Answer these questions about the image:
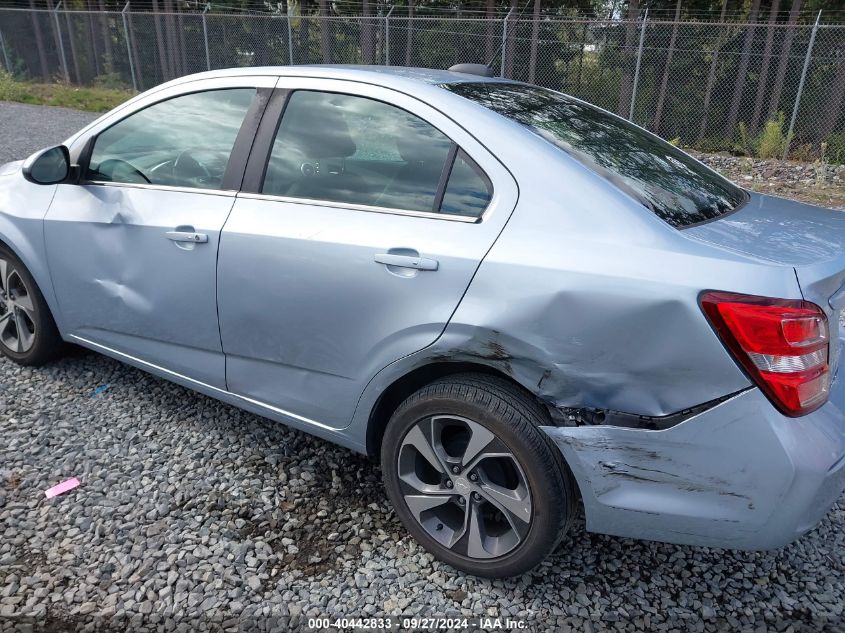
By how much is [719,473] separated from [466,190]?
Result: 1151 millimetres

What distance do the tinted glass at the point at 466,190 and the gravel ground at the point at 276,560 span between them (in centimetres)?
126

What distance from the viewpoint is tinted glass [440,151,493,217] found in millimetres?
2148

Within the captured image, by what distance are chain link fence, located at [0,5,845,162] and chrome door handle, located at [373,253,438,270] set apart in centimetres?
1071

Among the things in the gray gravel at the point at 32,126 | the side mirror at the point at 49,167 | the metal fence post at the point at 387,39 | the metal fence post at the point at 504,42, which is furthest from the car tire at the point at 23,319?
the metal fence post at the point at 387,39

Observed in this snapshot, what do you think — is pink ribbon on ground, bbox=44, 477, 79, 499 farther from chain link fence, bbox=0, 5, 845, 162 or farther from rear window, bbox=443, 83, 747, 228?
chain link fence, bbox=0, 5, 845, 162

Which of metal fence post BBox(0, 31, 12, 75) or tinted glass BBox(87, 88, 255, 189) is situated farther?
metal fence post BBox(0, 31, 12, 75)

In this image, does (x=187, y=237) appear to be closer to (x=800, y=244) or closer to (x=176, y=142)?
(x=176, y=142)

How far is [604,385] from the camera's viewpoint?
1.89 metres

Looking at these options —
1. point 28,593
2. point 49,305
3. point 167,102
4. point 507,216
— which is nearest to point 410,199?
point 507,216

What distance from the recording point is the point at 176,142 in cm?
300

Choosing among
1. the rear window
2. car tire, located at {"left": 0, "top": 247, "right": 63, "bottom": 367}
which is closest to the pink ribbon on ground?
car tire, located at {"left": 0, "top": 247, "right": 63, "bottom": 367}

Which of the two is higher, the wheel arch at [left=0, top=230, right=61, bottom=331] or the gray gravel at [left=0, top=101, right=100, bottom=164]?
the wheel arch at [left=0, top=230, right=61, bottom=331]

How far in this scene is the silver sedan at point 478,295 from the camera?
5.88 ft

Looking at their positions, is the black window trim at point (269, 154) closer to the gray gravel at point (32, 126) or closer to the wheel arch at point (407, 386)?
the wheel arch at point (407, 386)
